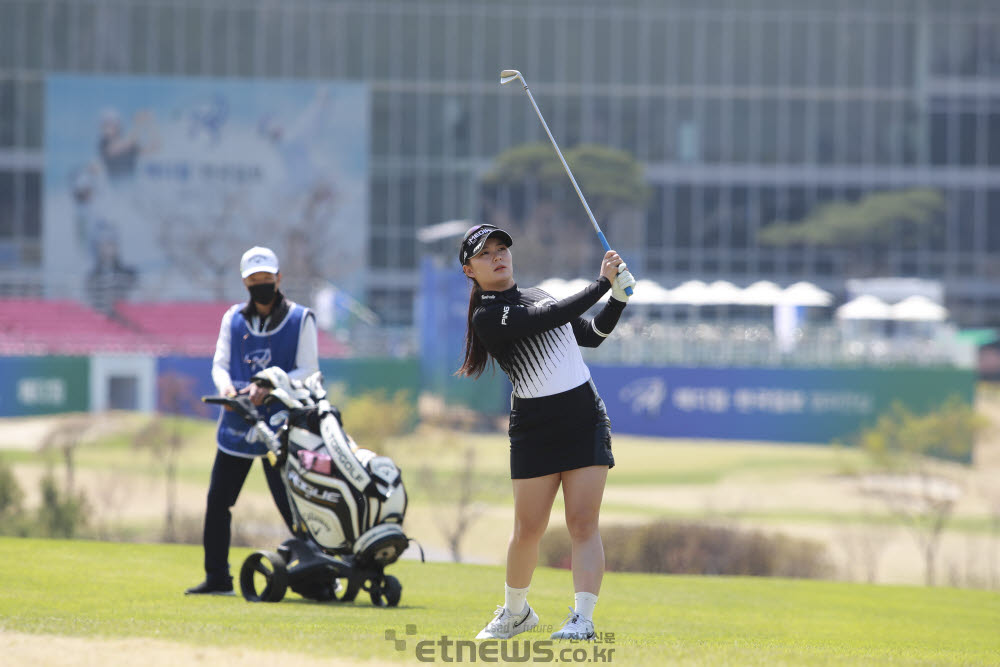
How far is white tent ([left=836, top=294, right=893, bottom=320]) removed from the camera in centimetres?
4019

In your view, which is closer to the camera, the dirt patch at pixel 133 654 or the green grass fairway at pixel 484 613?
the dirt patch at pixel 133 654

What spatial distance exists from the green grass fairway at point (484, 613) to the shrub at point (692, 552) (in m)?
8.15

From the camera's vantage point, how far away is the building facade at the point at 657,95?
184 ft

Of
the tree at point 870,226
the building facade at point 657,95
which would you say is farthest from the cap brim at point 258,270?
the tree at point 870,226

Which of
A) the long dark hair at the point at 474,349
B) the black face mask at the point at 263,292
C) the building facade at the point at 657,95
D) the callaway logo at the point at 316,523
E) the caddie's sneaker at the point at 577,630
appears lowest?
the caddie's sneaker at the point at 577,630

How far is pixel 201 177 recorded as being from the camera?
53.3 m

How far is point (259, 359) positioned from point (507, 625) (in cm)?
253

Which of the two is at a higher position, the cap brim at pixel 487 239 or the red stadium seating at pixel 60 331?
the cap brim at pixel 487 239

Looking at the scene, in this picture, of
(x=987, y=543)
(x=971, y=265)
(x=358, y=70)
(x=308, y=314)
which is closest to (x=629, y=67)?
(x=358, y=70)

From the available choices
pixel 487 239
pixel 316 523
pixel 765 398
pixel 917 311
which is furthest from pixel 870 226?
pixel 487 239

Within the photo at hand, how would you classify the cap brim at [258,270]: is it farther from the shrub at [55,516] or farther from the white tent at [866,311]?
the white tent at [866,311]

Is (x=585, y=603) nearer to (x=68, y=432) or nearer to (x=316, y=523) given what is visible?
(x=316, y=523)

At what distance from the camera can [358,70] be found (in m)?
56.9

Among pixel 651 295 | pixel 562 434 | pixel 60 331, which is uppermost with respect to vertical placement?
pixel 651 295
